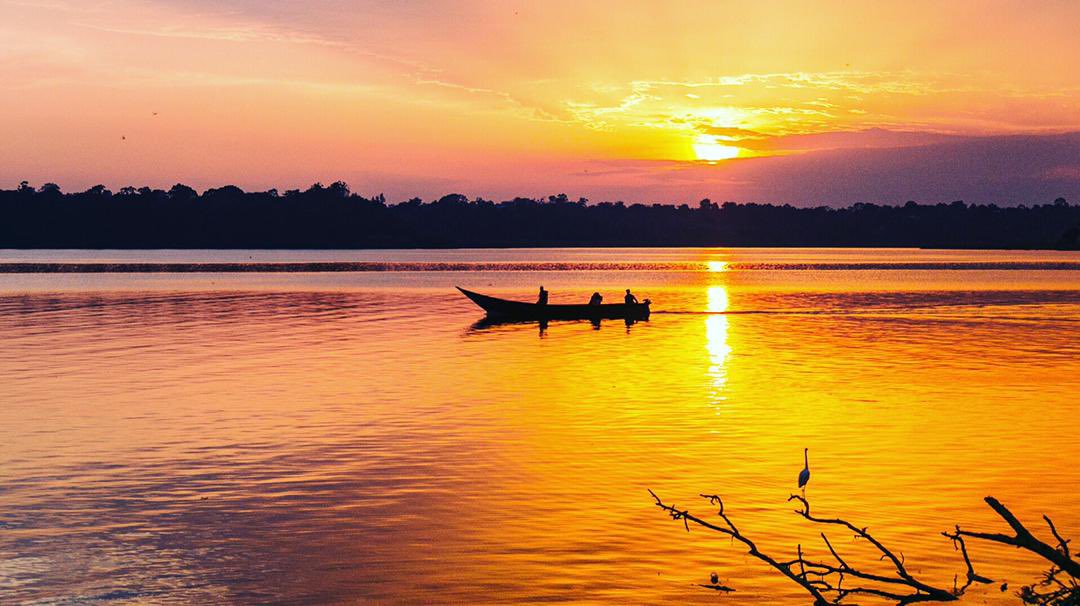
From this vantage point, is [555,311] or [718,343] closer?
[718,343]

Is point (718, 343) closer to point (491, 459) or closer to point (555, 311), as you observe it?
point (555, 311)

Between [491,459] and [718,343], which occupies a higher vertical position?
[491,459]

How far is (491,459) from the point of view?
2078 centimetres

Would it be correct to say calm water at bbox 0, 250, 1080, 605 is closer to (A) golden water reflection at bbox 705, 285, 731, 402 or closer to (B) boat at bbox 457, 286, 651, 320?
(A) golden water reflection at bbox 705, 285, 731, 402

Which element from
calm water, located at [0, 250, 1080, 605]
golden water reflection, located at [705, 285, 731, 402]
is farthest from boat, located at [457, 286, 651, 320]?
calm water, located at [0, 250, 1080, 605]

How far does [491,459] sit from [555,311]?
135 feet

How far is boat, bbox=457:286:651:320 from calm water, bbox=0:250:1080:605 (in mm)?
12573

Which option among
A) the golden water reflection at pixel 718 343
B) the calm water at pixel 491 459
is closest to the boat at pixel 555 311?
the golden water reflection at pixel 718 343

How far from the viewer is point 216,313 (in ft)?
216

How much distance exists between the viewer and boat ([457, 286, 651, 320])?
61688 millimetres

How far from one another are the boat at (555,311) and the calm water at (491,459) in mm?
12573

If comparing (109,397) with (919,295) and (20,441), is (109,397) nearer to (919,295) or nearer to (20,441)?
(20,441)

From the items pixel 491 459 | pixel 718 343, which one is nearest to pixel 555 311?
pixel 718 343

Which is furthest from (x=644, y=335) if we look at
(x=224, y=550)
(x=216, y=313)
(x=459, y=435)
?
(x=224, y=550)
